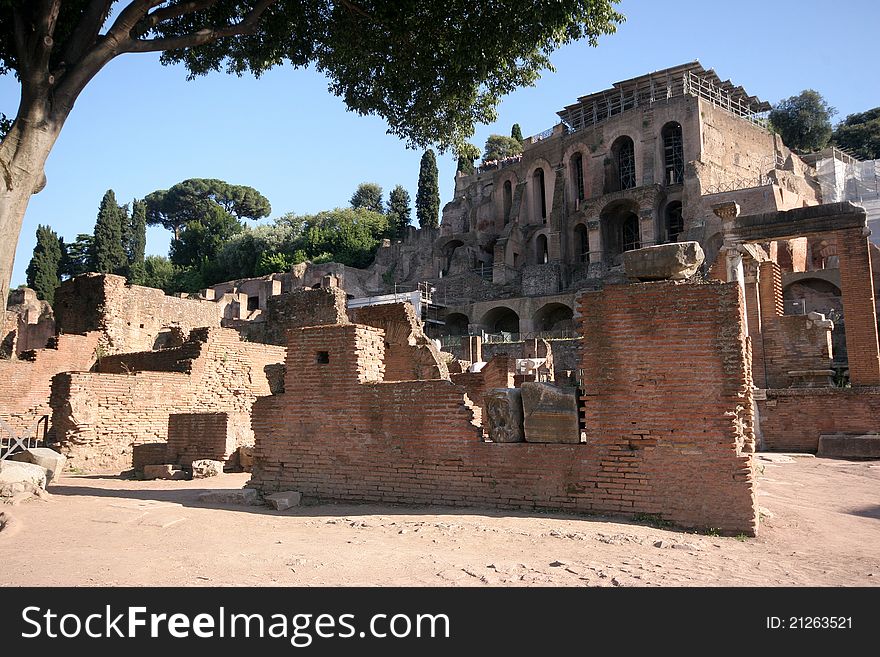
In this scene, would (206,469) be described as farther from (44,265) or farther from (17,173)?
(44,265)

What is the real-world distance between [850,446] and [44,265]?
5650 cm

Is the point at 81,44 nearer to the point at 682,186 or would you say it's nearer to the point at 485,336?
the point at 485,336

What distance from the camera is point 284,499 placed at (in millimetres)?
8117

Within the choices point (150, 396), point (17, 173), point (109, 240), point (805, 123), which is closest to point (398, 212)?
point (109, 240)

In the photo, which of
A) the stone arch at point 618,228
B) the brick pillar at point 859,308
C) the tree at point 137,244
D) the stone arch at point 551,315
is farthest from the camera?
the tree at point 137,244

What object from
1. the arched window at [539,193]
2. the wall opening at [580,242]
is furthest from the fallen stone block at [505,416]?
the arched window at [539,193]

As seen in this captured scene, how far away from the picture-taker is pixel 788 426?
50.5ft

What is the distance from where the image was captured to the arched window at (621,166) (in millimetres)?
48750

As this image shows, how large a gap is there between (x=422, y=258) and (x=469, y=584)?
55193 mm

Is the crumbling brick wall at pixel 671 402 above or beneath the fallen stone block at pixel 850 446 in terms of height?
above

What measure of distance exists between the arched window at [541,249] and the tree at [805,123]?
25974 mm

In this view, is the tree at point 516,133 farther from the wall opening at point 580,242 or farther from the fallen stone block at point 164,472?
the fallen stone block at point 164,472

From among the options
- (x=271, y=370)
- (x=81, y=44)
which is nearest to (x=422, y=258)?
(x=271, y=370)

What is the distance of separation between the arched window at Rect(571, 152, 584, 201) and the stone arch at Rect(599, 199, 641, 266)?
4682 mm
